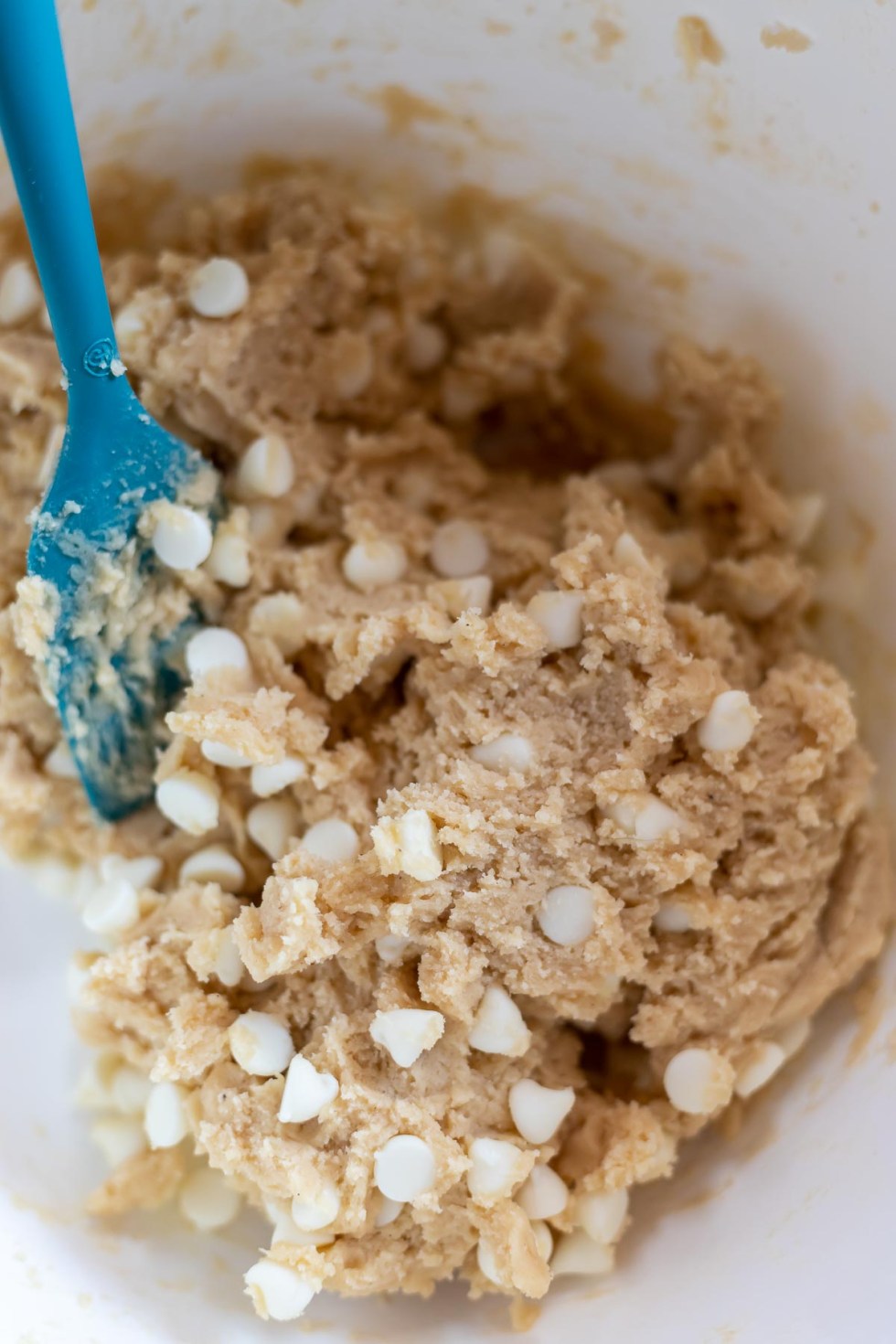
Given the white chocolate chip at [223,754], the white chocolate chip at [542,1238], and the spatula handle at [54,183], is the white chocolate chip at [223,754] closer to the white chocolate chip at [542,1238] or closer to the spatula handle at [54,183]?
the spatula handle at [54,183]

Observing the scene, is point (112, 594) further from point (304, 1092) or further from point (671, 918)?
point (671, 918)

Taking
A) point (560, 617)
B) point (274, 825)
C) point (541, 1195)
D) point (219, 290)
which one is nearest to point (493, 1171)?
point (541, 1195)

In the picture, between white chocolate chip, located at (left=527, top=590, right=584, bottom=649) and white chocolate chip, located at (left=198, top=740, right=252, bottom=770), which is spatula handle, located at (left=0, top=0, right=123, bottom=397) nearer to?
white chocolate chip, located at (left=198, top=740, right=252, bottom=770)

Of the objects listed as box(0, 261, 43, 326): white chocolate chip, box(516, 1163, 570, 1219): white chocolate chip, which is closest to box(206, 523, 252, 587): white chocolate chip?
box(0, 261, 43, 326): white chocolate chip

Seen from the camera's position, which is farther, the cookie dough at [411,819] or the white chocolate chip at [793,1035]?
the white chocolate chip at [793,1035]

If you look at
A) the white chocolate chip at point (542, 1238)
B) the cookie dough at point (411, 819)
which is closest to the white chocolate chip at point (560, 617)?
the cookie dough at point (411, 819)

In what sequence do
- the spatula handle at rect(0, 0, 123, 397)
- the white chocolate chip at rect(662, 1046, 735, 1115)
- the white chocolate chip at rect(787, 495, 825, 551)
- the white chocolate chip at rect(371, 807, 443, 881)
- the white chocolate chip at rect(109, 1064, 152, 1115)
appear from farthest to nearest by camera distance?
the white chocolate chip at rect(787, 495, 825, 551), the white chocolate chip at rect(109, 1064, 152, 1115), the white chocolate chip at rect(662, 1046, 735, 1115), the white chocolate chip at rect(371, 807, 443, 881), the spatula handle at rect(0, 0, 123, 397)
